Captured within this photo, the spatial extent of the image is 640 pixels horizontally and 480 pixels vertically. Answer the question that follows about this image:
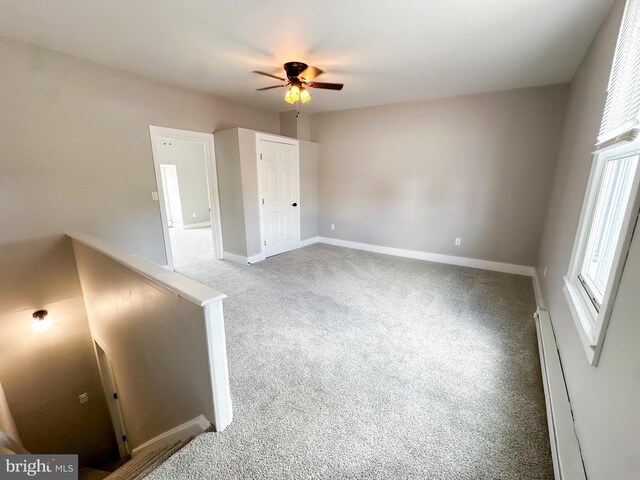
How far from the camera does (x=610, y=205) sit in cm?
160

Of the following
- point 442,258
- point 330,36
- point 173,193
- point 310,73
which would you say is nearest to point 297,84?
point 310,73

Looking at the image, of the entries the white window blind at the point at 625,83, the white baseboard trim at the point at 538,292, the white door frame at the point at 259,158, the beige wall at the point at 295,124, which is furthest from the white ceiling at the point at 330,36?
the white baseboard trim at the point at 538,292

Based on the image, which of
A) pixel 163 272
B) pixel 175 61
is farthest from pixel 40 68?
pixel 163 272

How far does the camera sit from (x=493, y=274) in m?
3.89

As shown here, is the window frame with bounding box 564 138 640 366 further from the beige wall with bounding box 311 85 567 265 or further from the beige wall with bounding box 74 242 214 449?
the beige wall with bounding box 311 85 567 265

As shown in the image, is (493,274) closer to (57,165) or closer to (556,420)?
(556,420)

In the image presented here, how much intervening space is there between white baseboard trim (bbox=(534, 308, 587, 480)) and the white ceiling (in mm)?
2451

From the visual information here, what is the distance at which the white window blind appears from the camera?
3.76 ft

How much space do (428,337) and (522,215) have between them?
8.61 ft

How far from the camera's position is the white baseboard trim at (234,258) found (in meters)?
4.38

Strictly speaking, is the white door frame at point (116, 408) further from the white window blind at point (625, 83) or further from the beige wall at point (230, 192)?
the white window blind at point (625, 83)

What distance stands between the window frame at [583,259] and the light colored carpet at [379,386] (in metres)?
0.64

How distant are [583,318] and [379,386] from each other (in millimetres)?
1245

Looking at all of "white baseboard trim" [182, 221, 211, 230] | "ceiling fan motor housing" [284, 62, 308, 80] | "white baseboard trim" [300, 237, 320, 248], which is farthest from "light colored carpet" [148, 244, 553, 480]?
"white baseboard trim" [182, 221, 211, 230]
